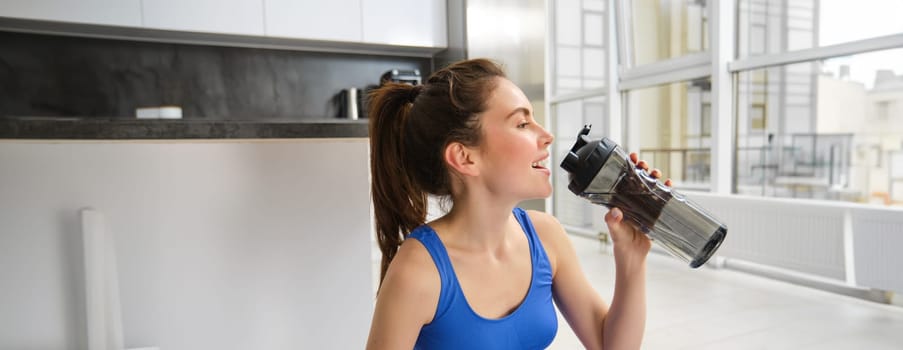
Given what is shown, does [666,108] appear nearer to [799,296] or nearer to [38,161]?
[799,296]

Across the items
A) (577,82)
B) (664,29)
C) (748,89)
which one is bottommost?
(748,89)

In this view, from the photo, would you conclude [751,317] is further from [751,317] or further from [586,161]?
[586,161]

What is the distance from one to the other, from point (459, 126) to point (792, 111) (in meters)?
2.90

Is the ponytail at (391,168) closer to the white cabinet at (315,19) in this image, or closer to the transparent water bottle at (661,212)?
the transparent water bottle at (661,212)

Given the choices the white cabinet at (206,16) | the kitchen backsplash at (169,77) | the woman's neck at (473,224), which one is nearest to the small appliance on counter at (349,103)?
the kitchen backsplash at (169,77)

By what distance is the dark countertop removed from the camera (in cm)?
88

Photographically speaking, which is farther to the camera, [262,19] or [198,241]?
[262,19]

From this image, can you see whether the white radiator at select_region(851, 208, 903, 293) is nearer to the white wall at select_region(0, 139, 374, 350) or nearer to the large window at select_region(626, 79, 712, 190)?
the large window at select_region(626, 79, 712, 190)

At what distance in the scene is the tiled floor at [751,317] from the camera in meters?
2.07

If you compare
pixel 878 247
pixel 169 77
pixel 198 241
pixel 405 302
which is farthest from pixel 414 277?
pixel 169 77

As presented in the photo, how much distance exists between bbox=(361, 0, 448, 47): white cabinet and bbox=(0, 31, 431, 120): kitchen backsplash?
0.25m

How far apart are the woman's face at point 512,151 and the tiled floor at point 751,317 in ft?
4.76

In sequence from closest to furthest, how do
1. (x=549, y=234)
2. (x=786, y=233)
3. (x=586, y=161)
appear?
(x=586, y=161) < (x=549, y=234) < (x=786, y=233)

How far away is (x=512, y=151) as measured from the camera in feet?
2.73
